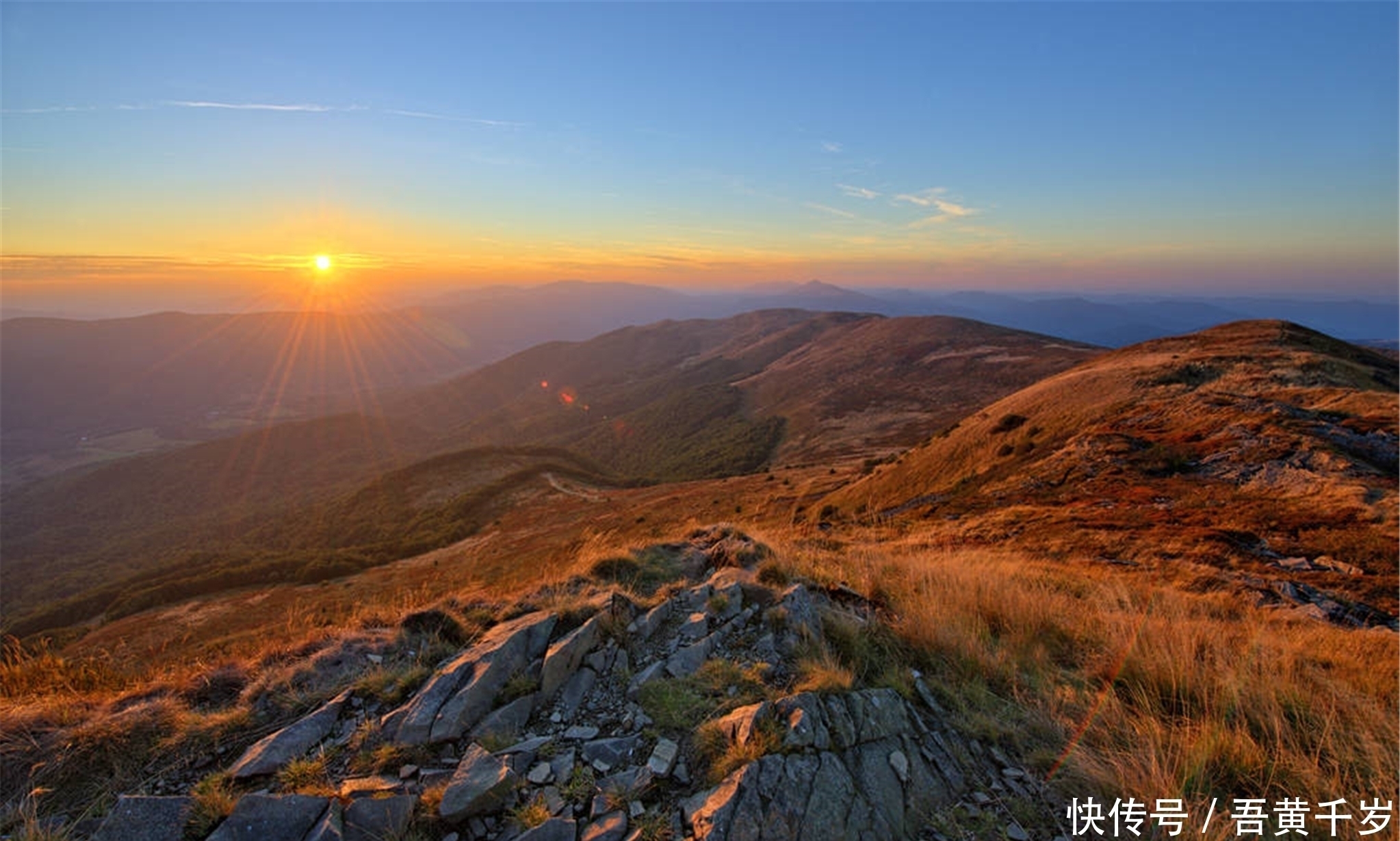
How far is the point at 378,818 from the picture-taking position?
328 centimetres

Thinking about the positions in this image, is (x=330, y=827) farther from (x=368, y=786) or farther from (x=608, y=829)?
(x=608, y=829)

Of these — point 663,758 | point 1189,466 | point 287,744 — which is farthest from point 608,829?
point 1189,466

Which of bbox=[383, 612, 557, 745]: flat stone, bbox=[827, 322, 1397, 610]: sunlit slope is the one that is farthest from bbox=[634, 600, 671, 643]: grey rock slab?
bbox=[827, 322, 1397, 610]: sunlit slope

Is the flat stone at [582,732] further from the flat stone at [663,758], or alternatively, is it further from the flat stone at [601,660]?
the flat stone at [601,660]

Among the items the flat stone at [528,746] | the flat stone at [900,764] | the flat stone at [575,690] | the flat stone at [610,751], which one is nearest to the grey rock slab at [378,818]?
the flat stone at [528,746]

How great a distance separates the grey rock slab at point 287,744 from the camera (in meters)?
3.85

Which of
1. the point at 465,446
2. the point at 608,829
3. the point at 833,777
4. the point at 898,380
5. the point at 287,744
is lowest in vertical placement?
the point at 465,446

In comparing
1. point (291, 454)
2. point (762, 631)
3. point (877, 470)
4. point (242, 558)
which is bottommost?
point (291, 454)

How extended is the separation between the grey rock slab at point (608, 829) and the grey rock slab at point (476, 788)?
0.65 m

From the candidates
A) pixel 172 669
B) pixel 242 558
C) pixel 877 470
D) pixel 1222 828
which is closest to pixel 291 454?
pixel 242 558

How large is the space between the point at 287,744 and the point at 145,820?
2.77 feet

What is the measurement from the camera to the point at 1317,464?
1392 cm

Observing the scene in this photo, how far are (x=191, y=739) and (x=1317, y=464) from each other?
22.8 meters

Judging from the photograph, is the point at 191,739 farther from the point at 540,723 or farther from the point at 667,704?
the point at 667,704
